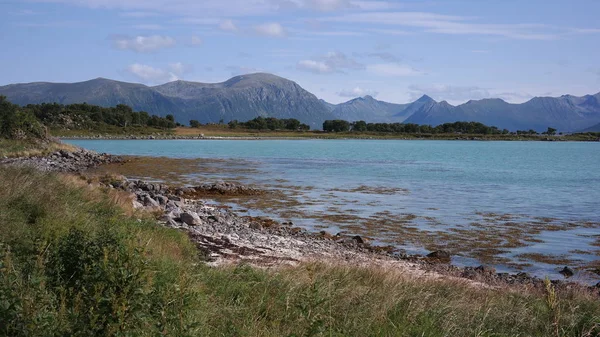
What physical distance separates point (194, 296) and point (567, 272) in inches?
507

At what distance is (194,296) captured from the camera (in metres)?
6.93

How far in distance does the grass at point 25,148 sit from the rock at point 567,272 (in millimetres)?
36041

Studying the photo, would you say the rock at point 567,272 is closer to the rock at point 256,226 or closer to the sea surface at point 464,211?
the sea surface at point 464,211

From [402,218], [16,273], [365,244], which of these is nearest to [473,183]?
[402,218]

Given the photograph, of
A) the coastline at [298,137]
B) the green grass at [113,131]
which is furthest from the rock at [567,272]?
the coastline at [298,137]

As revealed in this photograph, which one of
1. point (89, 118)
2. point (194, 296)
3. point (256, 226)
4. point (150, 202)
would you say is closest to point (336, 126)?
point (89, 118)

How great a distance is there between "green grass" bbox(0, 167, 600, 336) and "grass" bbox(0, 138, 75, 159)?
112 ft

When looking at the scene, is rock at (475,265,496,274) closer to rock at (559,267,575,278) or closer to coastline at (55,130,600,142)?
rock at (559,267,575,278)

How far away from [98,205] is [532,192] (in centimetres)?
3113

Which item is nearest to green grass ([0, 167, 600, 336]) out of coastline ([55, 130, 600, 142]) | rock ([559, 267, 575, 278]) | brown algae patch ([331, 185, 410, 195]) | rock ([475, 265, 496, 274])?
rock ([475, 265, 496, 274])

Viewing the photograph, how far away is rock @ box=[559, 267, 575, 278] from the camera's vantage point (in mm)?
16288

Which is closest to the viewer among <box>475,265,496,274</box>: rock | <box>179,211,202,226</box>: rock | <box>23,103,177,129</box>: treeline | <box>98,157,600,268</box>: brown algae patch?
<box>475,265,496,274</box>: rock

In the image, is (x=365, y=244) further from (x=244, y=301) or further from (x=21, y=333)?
(x=21, y=333)

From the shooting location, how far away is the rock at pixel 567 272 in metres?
16.3
